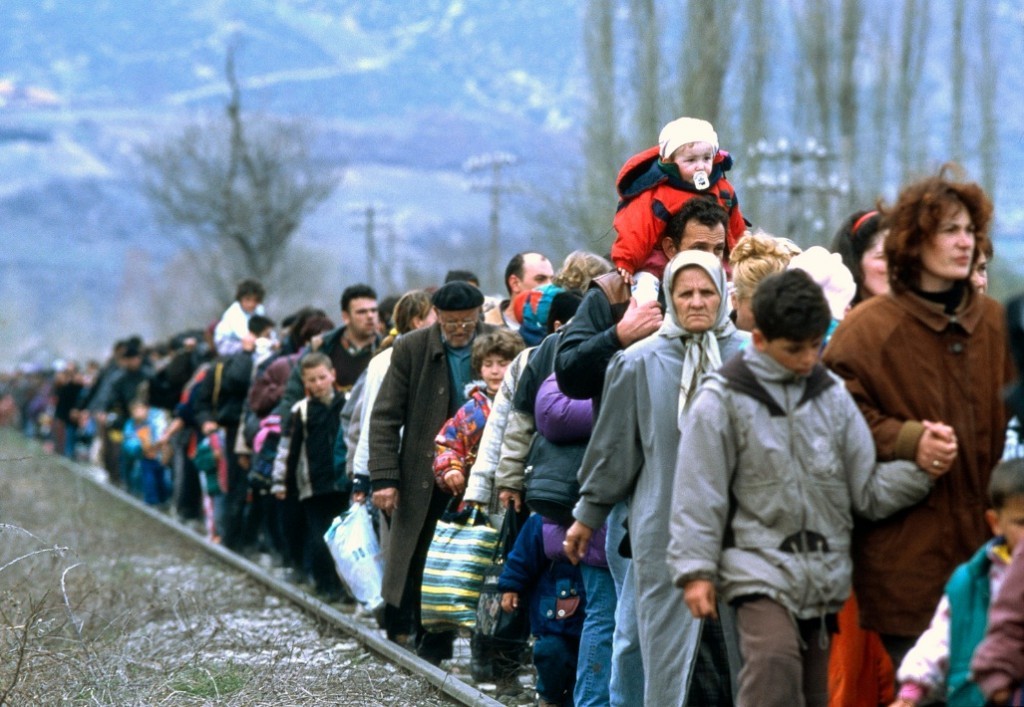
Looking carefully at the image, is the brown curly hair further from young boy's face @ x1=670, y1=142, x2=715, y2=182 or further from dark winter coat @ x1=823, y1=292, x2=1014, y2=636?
young boy's face @ x1=670, y1=142, x2=715, y2=182

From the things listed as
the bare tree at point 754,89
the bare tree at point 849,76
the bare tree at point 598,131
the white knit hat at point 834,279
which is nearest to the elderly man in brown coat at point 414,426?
the white knit hat at point 834,279

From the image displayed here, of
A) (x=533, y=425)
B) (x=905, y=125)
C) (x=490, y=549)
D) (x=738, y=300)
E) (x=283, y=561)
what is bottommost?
(x=283, y=561)

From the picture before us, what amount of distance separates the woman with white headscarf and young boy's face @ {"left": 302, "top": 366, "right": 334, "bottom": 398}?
6403 mm

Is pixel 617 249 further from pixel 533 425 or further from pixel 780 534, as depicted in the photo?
pixel 780 534

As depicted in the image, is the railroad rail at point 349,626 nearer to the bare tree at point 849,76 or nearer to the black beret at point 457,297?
the black beret at point 457,297

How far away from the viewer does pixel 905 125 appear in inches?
1531

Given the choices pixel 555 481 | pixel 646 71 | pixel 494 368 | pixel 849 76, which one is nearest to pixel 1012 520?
pixel 555 481

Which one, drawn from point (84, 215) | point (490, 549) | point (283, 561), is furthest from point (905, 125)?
point (84, 215)

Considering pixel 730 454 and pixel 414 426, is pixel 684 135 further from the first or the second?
pixel 414 426

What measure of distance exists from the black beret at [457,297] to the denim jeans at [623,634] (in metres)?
2.62

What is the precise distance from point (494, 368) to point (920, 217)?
3.94 m

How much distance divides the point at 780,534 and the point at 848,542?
0.71 ft

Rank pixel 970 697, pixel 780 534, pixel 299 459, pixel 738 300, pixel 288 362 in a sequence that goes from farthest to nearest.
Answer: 1. pixel 288 362
2. pixel 299 459
3. pixel 738 300
4. pixel 780 534
5. pixel 970 697

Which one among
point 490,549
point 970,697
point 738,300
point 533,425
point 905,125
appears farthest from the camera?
point 905,125
